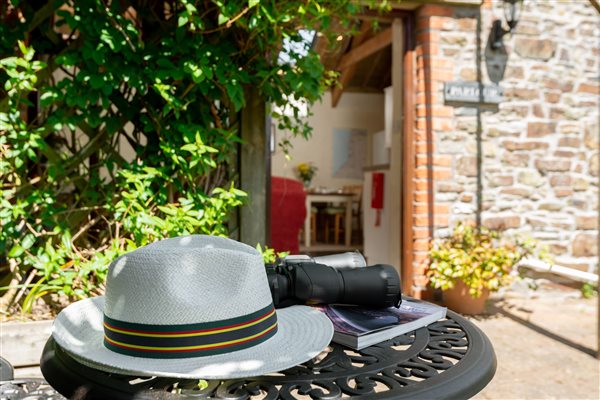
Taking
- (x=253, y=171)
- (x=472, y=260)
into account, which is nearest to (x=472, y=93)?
(x=472, y=260)

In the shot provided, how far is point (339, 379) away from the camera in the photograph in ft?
2.12

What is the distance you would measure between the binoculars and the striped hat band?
0.15 m

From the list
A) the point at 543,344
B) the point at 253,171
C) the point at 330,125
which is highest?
the point at 330,125

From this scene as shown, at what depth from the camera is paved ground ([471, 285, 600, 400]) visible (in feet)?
6.77

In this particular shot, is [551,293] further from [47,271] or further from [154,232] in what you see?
[47,271]

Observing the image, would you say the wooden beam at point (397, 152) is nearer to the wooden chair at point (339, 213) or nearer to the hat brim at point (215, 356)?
the hat brim at point (215, 356)

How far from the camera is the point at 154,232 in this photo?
1826 mm

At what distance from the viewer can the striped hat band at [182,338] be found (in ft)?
2.02

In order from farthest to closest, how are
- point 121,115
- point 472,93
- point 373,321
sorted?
point 472,93, point 121,115, point 373,321

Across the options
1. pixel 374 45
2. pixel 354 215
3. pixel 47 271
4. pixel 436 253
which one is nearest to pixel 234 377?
pixel 47 271

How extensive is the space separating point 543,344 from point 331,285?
2.30m

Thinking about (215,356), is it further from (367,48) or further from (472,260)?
(367,48)

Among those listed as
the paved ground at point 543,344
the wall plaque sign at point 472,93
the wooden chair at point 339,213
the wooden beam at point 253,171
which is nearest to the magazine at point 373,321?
the paved ground at point 543,344

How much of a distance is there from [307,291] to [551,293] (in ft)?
11.1
